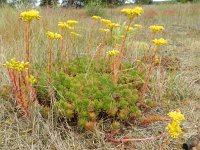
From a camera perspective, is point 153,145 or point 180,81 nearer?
point 153,145

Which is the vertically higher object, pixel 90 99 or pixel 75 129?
pixel 90 99

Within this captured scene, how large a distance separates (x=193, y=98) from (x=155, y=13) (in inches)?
378

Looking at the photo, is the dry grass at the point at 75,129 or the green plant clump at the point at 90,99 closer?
the dry grass at the point at 75,129

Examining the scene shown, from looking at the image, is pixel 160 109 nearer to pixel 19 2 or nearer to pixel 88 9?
pixel 19 2

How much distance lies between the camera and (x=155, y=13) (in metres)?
11.8

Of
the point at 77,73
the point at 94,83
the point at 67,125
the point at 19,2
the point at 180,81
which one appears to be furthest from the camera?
the point at 19,2

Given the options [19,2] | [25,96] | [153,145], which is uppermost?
[19,2]

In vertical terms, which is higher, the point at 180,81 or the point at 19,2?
the point at 19,2

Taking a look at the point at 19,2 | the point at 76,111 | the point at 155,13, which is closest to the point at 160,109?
the point at 76,111

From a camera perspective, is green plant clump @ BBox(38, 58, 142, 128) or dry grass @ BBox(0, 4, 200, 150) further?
green plant clump @ BBox(38, 58, 142, 128)

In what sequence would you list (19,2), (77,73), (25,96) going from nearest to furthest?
1. (25,96)
2. (77,73)
3. (19,2)

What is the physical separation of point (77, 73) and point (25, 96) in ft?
2.52

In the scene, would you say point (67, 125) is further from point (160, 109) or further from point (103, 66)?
point (103, 66)

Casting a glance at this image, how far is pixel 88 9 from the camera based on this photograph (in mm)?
12195
